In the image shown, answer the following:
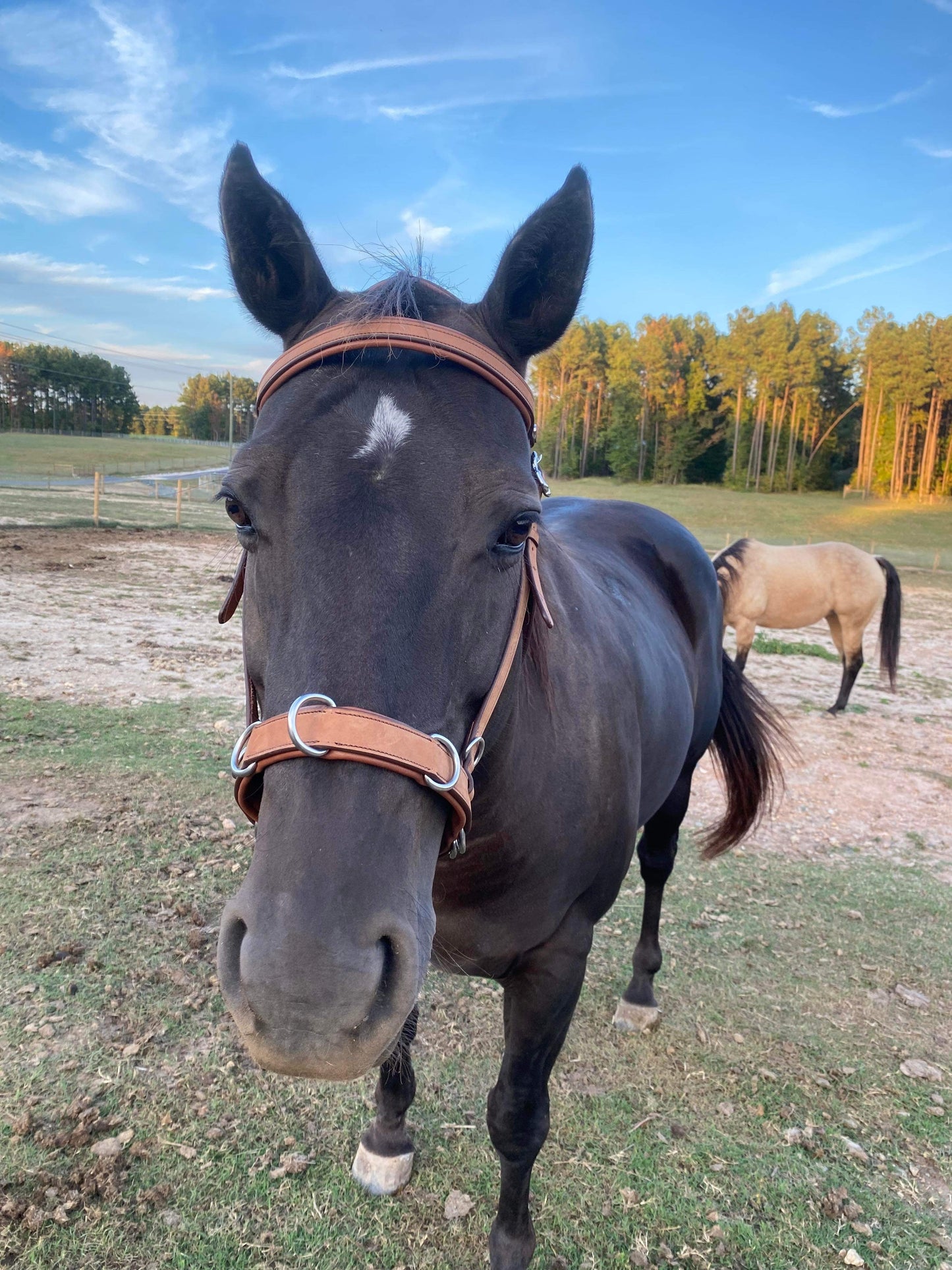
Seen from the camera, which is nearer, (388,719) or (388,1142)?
(388,719)

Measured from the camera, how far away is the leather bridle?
112 centimetres

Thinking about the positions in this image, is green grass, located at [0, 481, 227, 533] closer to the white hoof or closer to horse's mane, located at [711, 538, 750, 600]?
horse's mane, located at [711, 538, 750, 600]

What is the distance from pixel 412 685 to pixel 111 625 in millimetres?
9184

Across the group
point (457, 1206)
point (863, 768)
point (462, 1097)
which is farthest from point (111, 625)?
point (863, 768)

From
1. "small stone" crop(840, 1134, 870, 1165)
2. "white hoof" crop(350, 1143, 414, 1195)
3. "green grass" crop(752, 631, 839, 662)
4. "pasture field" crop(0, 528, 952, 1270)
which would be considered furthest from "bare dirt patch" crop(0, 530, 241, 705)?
"green grass" crop(752, 631, 839, 662)

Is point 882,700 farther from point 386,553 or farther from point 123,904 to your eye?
Result: point 386,553

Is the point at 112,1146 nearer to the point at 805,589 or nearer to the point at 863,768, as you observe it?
the point at 863,768

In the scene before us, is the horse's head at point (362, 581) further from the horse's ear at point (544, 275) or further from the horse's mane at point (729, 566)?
the horse's mane at point (729, 566)

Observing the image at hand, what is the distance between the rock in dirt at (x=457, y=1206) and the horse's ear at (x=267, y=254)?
2.76 meters

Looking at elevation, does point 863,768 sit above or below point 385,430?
below

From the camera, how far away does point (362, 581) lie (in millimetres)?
1225

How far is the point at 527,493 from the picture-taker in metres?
1.41

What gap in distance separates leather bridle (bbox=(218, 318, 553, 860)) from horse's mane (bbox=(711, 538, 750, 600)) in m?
9.19

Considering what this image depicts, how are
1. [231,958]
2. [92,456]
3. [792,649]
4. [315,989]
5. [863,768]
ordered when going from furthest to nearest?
[92,456], [792,649], [863,768], [231,958], [315,989]
